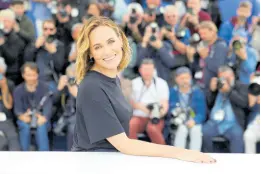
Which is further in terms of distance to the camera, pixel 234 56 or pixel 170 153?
pixel 234 56

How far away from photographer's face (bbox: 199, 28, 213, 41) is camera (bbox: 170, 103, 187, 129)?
0.72 m

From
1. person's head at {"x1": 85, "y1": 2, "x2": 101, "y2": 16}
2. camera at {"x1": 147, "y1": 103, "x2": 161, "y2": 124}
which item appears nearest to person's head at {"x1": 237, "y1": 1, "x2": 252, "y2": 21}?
camera at {"x1": 147, "y1": 103, "x2": 161, "y2": 124}

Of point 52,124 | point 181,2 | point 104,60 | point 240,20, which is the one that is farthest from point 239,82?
point 104,60

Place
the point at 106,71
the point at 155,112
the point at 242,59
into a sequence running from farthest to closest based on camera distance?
the point at 242,59
the point at 155,112
the point at 106,71

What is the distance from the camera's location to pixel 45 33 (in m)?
4.48

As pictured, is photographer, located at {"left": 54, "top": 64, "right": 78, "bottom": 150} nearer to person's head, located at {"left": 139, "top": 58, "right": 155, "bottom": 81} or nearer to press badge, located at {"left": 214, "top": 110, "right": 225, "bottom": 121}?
person's head, located at {"left": 139, "top": 58, "right": 155, "bottom": 81}

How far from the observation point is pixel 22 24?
4496 mm

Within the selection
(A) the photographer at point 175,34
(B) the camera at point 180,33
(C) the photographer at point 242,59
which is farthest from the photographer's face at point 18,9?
(C) the photographer at point 242,59

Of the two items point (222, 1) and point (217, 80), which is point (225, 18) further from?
point (217, 80)

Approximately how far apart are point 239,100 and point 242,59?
393 millimetres

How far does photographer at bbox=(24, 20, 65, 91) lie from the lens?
14.6 ft

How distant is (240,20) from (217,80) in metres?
0.65

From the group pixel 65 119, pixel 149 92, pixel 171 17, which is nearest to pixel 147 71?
pixel 149 92

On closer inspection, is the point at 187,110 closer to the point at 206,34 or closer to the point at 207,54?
the point at 207,54
